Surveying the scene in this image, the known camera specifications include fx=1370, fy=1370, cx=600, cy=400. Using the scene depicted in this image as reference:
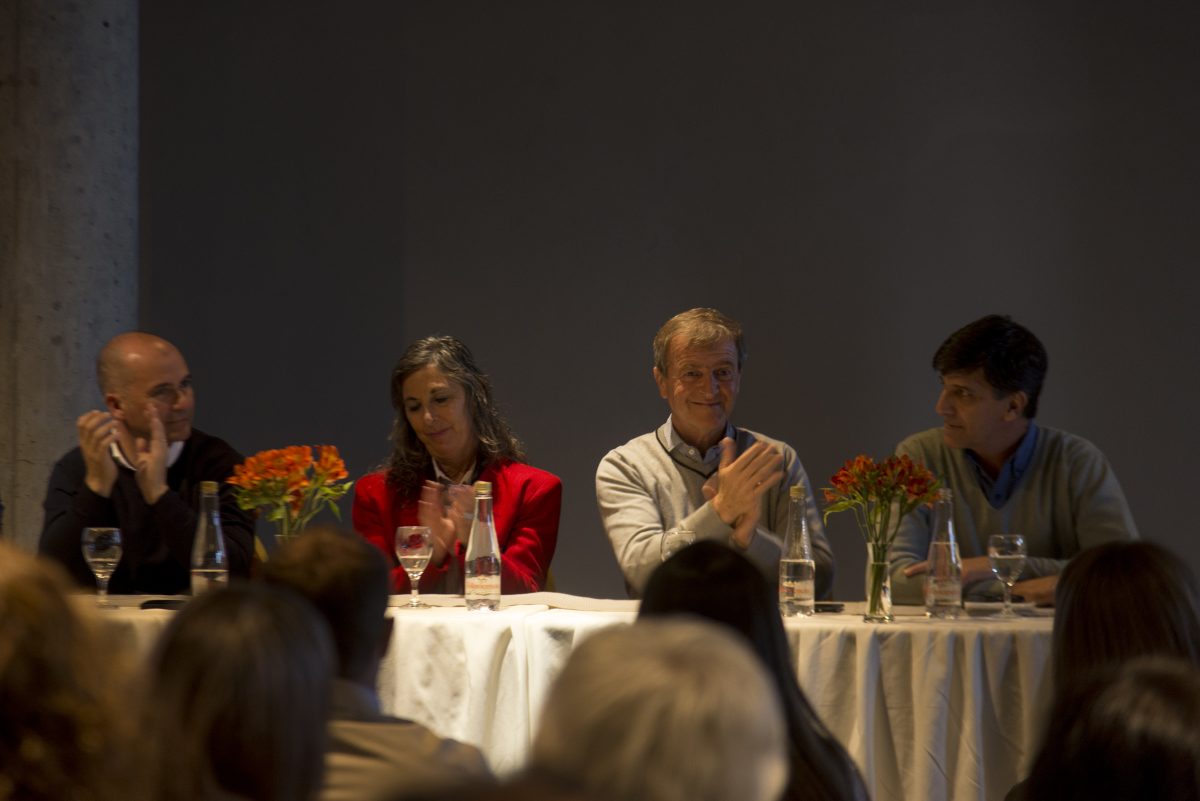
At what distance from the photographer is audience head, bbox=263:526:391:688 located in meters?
1.92

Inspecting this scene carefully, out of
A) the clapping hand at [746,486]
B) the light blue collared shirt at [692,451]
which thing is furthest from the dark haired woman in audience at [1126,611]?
the light blue collared shirt at [692,451]

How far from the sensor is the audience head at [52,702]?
116 cm

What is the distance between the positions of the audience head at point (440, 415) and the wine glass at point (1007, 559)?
147 cm

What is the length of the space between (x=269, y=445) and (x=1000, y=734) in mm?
3372

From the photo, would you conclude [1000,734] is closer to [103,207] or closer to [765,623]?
[765,623]

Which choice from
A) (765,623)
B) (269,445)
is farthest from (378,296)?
(765,623)

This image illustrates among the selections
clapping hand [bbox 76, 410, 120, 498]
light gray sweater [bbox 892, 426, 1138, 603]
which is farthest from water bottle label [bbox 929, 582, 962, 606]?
clapping hand [bbox 76, 410, 120, 498]

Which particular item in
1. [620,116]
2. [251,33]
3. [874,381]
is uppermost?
[251,33]

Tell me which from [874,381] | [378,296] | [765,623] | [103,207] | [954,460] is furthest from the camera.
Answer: [378,296]

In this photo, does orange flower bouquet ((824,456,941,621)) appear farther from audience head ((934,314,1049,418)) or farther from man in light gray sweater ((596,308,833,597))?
audience head ((934,314,1049,418))

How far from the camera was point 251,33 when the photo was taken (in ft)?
18.0

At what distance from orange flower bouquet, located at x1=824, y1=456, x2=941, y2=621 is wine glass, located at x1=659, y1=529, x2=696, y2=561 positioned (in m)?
0.37

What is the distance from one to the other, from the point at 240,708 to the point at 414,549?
6.65 ft

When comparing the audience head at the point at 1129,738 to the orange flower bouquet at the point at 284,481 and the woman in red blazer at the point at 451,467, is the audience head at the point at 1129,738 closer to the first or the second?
the orange flower bouquet at the point at 284,481
